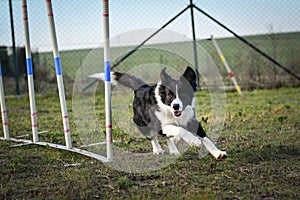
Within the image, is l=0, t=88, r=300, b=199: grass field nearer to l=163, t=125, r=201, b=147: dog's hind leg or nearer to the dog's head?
l=163, t=125, r=201, b=147: dog's hind leg

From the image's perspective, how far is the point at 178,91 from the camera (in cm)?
473

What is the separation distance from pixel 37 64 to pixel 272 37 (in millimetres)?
7703

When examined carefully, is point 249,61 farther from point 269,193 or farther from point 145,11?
point 269,193

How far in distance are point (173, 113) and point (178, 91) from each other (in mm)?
271

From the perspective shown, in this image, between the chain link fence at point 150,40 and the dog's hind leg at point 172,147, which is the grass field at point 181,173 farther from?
the chain link fence at point 150,40

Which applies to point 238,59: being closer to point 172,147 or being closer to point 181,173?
point 172,147

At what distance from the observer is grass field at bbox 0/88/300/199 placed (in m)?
3.26

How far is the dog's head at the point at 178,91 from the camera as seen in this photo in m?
4.72

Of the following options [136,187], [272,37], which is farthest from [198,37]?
[136,187]

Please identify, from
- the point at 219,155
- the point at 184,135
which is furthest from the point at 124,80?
the point at 219,155

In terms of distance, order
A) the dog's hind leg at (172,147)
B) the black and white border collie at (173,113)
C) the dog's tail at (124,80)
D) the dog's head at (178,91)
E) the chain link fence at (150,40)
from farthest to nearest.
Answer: the chain link fence at (150,40), the dog's tail at (124,80), the dog's hind leg at (172,147), the dog's head at (178,91), the black and white border collie at (173,113)

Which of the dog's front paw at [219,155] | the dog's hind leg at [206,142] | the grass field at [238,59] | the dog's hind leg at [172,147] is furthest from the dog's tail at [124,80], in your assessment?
the grass field at [238,59]

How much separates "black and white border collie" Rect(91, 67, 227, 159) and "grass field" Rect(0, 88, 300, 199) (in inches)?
8.6

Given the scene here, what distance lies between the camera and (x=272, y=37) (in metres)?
12.5
